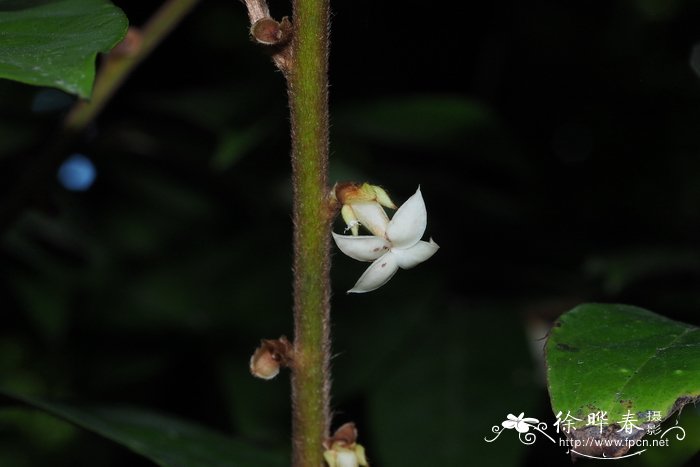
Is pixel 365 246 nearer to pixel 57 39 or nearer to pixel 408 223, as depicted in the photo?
pixel 408 223

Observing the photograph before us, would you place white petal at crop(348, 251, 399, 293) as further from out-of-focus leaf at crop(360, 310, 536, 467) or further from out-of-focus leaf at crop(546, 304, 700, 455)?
out-of-focus leaf at crop(360, 310, 536, 467)

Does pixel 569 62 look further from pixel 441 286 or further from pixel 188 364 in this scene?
pixel 188 364

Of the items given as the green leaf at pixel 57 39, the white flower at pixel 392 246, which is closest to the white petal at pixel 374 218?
the white flower at pixel 392 246

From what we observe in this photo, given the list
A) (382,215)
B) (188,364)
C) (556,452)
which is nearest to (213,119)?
(188,364)

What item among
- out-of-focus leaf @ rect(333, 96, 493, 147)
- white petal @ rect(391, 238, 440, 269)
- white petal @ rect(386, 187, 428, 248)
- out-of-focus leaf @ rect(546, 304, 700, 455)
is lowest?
out-of-focus leaf @ rect(546, 304, 700, 455)

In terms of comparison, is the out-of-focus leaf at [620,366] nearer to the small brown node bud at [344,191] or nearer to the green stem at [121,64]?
the small brown node bud at [344,191]

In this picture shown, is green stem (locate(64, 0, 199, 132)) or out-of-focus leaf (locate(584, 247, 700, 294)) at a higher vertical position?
green stem (locate(64, 0, 199, 132))

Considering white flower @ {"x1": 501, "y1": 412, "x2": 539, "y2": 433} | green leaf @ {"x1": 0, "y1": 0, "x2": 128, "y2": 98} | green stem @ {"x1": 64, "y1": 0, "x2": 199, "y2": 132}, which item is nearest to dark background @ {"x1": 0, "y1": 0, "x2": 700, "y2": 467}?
green stem @ {"x1": 64, "y1": 0, "x2": 199, "y2": 132}
